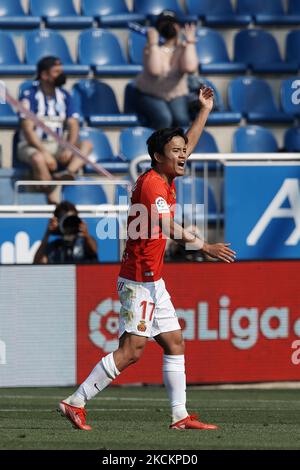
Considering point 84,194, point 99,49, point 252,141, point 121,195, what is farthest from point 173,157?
point 99,49

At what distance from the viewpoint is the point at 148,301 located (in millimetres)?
7918

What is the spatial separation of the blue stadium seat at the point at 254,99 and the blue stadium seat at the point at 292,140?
27 cm

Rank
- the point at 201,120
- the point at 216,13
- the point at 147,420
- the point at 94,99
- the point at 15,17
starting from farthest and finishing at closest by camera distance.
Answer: the point at 216,13 < the point at 15,17 < the point at 94,99 < the point at 147,420 < the point at 201,120

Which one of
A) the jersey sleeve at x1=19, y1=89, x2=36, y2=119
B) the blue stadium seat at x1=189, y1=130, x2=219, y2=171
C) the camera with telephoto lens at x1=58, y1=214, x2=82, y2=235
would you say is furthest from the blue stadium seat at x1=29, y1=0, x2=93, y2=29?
the camera with telephoto lens at x1=58, y1=214, x2=82, y2=235

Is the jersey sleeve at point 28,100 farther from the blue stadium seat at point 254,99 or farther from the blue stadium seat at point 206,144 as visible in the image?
the blue stadium seat at point 254,99

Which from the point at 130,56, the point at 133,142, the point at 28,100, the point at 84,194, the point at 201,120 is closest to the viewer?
the point at 201,120

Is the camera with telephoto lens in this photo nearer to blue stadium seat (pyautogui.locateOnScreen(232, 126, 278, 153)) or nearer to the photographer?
the photographer

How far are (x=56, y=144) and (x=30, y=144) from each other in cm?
32

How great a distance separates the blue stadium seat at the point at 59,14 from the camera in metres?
16.5

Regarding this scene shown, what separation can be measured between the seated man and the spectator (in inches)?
39.9

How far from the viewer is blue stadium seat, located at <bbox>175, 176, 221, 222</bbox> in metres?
12.8

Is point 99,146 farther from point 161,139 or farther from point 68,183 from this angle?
point 161,139

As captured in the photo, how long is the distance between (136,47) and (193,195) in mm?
4197

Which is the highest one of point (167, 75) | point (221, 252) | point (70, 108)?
point (167, 75)
